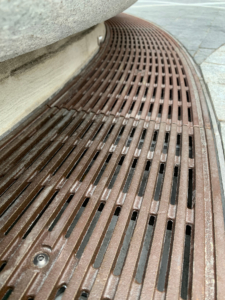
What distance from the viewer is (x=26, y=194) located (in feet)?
4.43

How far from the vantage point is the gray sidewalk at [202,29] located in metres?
2.68

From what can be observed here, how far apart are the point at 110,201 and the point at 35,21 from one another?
1022mm

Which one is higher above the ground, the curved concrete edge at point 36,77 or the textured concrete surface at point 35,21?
the curved concrete edge at point 36,77

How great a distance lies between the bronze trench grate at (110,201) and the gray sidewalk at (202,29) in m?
0.27

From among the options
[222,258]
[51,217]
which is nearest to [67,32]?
[51,217]

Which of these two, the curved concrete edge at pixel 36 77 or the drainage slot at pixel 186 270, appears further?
the curved concrete edge at pixel 36 77

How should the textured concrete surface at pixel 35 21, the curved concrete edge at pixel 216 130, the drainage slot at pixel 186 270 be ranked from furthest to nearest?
the curved concrete edge at pixel 216 130
the drainage slot at pixel 186 270
the textured concrete surface at pixel 35 21

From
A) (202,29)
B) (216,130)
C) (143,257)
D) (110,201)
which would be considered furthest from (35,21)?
(202,29)

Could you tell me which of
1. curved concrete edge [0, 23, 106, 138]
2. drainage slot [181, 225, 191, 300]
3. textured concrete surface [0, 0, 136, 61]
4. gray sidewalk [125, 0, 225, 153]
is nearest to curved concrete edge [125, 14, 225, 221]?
gray sidewalk [125, 0, 225, 153]

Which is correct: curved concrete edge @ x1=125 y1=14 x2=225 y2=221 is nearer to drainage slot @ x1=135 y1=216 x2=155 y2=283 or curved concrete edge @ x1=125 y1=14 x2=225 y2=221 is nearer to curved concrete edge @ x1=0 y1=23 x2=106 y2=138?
drainage slot @ x1=135 y1=216 x2=155 y2=283

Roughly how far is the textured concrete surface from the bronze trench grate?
81cm

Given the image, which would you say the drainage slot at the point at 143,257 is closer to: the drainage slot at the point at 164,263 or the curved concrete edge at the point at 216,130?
the drainage slot at the point at 164,263

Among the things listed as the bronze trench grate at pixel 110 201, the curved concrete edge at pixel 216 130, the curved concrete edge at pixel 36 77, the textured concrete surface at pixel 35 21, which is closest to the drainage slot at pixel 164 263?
the bronze trench grate at pixel 110 201

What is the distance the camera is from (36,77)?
6.87 ft
